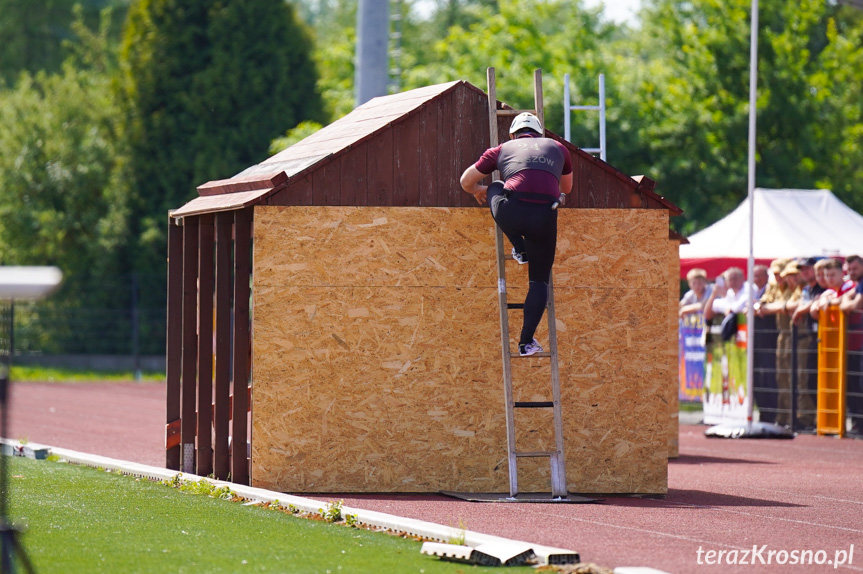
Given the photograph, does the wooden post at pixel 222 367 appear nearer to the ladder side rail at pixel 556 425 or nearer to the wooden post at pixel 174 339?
the wooden post at pixel 174 339

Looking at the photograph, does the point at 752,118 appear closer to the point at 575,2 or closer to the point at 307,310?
the point at 307,310

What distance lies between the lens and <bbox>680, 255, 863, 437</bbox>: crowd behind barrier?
18.0m

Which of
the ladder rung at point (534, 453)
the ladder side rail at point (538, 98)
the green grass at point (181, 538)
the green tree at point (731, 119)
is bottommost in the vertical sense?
the green grass at point (181, 538)

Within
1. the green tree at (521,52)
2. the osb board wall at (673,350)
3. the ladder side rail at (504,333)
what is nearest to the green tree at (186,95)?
the green tree at (521,52)

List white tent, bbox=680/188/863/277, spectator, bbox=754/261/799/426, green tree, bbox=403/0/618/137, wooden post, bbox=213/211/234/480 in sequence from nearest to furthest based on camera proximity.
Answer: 1. wooden post, bbox=213/211/234/480
2. spectator, bbox=754/261/799/426
3. white tent, bbox=680/188/863/277
4. green tree, bbox=403/0/618/137

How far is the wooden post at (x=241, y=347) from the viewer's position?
11.1m

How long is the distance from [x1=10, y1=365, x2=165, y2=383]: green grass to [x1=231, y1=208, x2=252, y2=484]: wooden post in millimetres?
19237

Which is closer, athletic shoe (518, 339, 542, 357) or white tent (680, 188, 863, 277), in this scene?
athletic shoe (518, 339, 542, 357)

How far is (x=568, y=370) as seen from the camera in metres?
11.1

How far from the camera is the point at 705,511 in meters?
10.0

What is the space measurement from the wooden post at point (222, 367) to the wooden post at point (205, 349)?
0.63 feet

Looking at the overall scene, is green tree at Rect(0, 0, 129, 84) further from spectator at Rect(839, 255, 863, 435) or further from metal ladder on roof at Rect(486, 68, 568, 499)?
metal ladder on roof at Rect(486, 68, 568, 499)

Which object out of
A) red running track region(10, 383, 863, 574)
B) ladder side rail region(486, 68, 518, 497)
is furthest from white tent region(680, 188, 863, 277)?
ladder side rail region(486, 68, 518, 497)

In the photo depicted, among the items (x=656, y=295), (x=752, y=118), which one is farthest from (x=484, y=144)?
(x=752, y=118)
